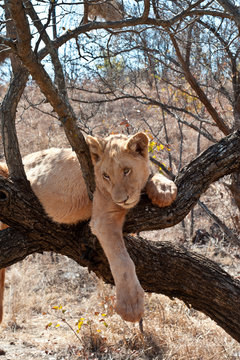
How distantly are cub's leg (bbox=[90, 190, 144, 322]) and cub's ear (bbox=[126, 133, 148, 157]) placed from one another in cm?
52

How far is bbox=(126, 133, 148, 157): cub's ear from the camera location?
11.9 feet

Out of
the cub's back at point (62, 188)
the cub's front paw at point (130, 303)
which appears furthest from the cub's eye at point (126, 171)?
the cub's front paw at point (130, 303)

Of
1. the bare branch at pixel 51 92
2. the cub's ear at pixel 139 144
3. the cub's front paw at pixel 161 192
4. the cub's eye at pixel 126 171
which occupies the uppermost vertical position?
the bare branch at pixel 51 92

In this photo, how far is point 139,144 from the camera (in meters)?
3.72

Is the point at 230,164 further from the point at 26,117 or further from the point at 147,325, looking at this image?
the point at 26,117

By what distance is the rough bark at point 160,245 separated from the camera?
3611mm

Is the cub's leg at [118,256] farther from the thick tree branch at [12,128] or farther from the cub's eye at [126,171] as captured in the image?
the thick tree branch at [12,128]

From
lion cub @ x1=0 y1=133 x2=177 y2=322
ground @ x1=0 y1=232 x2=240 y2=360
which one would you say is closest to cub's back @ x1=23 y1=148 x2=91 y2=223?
lion cub @ x1=0 y1=133 x2=177 y2=322

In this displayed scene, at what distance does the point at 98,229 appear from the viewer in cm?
347

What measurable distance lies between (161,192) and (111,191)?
18.7 inches

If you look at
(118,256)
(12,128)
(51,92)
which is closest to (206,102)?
(12,128)

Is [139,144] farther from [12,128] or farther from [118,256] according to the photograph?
[12,128]

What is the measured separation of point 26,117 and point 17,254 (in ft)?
49.0

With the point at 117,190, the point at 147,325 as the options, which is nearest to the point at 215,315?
the point at 117,190
